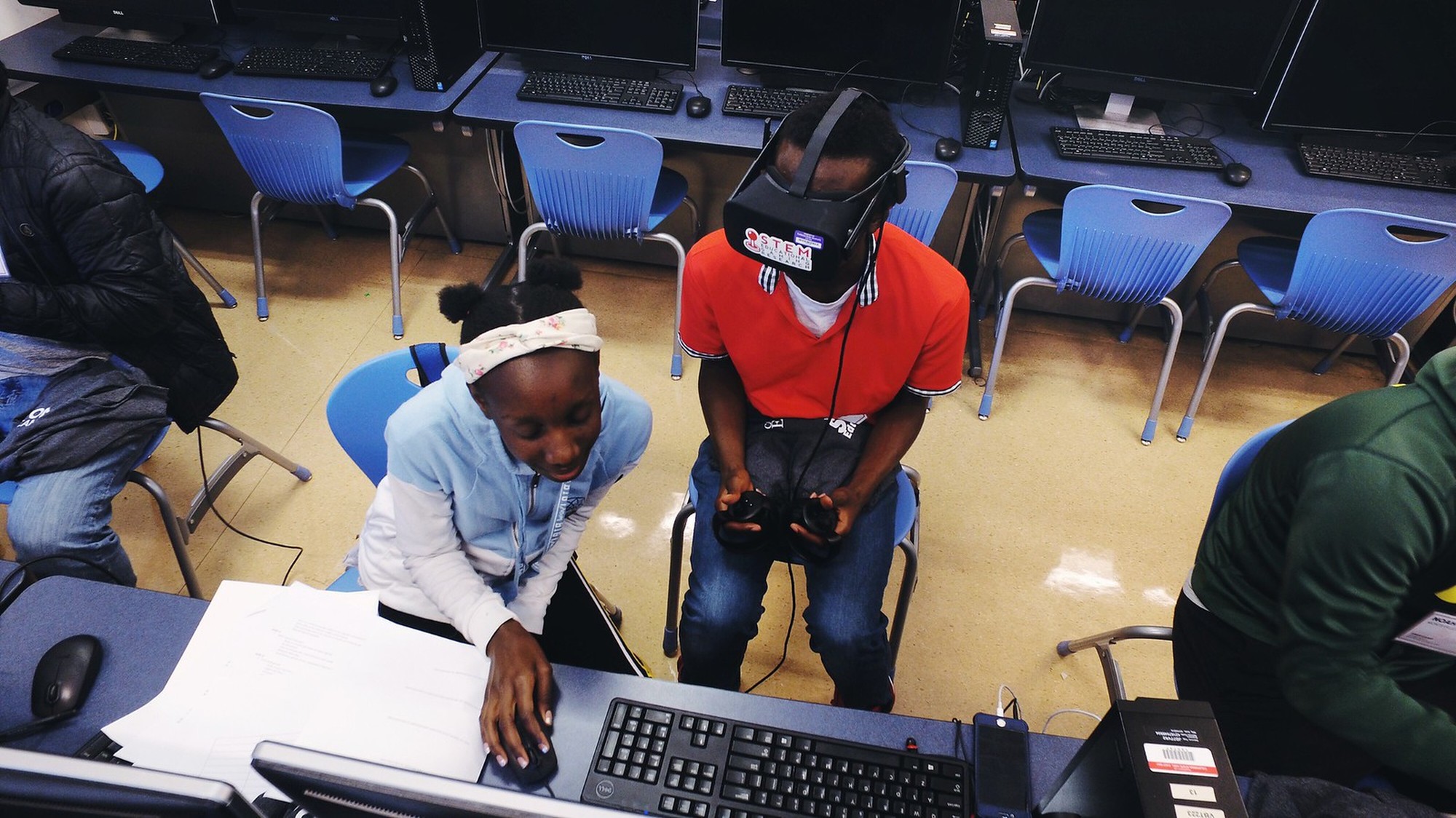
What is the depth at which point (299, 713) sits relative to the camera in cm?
100

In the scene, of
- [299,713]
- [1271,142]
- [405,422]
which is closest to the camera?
[299,713]

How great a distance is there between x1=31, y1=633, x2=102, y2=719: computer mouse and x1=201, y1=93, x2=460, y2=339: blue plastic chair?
1.72 m

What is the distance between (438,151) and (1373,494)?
9.86ft

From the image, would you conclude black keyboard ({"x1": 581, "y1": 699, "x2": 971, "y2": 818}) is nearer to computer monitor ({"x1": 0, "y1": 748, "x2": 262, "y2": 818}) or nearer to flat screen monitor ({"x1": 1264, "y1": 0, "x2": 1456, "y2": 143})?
computer monitor ({"x1": 0, "y1": 748, "x2": 262, "y2": 818})

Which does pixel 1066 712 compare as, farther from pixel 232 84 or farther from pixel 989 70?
pixel 232 84

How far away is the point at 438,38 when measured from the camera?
262 centimetres

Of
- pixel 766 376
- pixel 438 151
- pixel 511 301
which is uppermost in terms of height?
→ pixel 511 301

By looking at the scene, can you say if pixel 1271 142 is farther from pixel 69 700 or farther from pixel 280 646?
pixel 69 700

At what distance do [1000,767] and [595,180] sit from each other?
1.92 metres

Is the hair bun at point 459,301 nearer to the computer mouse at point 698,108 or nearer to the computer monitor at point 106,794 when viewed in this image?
the computer monitor at point 106,794

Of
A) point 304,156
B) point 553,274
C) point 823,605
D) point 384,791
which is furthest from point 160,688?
point 304,156

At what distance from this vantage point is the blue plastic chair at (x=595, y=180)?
2299 mm

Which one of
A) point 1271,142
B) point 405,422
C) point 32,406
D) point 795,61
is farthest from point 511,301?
point 1271,142

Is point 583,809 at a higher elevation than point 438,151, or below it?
higher
